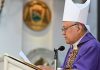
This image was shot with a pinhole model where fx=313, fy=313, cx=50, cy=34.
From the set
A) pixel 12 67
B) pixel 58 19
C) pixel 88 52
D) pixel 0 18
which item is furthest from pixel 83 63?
pixel 58 19

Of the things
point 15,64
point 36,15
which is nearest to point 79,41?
point 15,64

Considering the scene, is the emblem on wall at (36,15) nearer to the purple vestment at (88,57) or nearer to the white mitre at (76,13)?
the white mitre at (76,13)

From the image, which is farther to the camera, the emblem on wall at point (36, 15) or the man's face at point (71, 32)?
the emblem on wall at point (36, 15)

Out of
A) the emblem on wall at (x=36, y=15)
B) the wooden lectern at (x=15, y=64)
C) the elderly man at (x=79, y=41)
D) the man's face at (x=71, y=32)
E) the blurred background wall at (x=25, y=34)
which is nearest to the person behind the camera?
the wooden lectern at (x=15, y=64)

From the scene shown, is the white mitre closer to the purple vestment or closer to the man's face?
the man's face

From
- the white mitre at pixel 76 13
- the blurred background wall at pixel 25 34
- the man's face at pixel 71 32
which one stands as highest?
the white mitre at pixel 76 13

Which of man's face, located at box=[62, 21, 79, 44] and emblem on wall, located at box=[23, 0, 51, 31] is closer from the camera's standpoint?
man's face, located at box=[62, 21, 79, 44]

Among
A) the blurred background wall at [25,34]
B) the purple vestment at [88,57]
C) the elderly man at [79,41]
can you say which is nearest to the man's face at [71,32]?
the elderly man at [79,41]

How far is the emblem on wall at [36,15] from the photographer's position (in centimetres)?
689

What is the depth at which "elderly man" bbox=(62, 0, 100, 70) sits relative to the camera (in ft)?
7.08

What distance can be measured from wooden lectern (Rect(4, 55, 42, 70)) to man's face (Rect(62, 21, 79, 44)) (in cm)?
43

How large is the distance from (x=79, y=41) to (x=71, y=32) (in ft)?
0.32

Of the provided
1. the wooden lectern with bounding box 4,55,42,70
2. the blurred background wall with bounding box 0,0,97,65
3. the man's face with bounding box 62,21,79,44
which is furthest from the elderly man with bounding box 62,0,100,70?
the blurred background wall with bounding box 0,0,97,65

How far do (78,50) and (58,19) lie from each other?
14.9 ft
